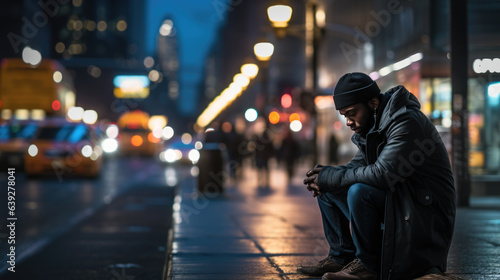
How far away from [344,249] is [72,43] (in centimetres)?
15996

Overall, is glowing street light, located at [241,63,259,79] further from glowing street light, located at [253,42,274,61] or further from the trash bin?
the trash bin

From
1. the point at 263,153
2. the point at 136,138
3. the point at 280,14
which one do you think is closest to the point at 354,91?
the point at 280,14

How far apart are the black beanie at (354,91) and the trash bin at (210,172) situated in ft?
39.3

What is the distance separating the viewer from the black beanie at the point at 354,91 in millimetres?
4574

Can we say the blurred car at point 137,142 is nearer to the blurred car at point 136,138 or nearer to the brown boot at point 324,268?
the blurred car at point 136,138

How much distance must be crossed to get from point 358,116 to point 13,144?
1009 inches

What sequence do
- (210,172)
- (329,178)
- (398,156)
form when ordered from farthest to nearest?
1. (210,172)
2. (329,178)
3. (398,156)

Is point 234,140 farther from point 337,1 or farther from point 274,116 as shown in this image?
point 337,1

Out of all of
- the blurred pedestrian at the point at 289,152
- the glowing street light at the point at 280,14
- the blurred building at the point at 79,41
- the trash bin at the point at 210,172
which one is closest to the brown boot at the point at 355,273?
the trash bin at the point at 210,172

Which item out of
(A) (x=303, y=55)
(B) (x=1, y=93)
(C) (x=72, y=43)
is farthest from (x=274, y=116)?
(C) (x=72, y=43)

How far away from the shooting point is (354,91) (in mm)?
4566

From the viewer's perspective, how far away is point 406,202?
4.27 m

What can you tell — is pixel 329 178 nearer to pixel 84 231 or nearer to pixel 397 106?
pixel 397 106

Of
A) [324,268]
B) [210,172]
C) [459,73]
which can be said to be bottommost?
[324,268]
